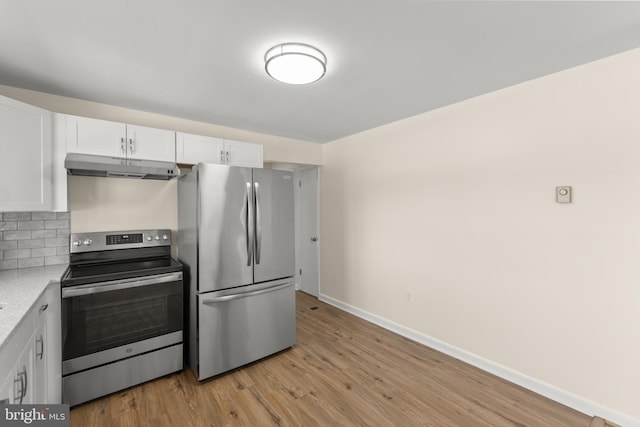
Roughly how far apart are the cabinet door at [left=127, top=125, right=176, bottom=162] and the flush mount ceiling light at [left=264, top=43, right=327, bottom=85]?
53.6 inches

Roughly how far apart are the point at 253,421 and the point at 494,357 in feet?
6.86

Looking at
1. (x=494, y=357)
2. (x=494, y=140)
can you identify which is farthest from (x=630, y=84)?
(x=494, y=357)

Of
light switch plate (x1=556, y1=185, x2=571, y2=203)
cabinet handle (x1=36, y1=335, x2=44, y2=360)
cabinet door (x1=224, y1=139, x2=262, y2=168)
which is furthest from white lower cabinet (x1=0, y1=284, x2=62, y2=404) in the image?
light switch plate (x1=556, y1=185, x2=571, y2=203)

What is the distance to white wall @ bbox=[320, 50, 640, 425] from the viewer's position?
1904 millimetres

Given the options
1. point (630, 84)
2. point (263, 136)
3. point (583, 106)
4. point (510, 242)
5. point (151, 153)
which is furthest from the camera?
point (263, 136)

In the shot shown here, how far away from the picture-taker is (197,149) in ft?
9.45

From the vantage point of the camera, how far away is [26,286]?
184 centimetres

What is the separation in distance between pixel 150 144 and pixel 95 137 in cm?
40

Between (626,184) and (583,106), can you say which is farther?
(583,106)

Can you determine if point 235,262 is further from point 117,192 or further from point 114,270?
point 117,192

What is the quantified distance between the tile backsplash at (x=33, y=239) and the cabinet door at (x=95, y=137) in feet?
2.15

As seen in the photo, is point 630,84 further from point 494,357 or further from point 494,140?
point 494,357

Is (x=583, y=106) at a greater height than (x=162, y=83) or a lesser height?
lesser

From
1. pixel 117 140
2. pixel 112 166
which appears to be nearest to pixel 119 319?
pixel 112 166
